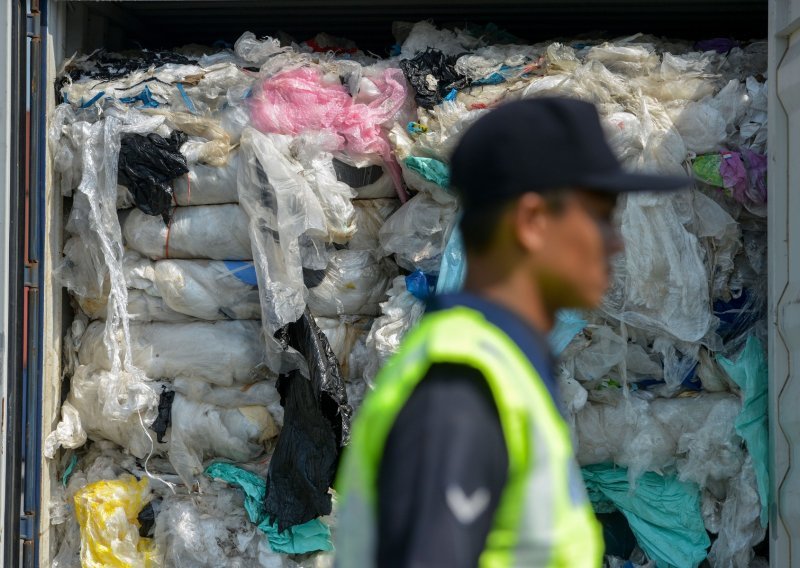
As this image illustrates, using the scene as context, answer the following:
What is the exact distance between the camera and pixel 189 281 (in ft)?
12.6

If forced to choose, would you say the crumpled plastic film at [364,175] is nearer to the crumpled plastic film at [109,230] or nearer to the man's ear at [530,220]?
the crumpled plastic film at [109,230]

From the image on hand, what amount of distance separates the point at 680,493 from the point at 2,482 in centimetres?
261

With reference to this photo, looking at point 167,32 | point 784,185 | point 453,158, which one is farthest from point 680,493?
point 167,32

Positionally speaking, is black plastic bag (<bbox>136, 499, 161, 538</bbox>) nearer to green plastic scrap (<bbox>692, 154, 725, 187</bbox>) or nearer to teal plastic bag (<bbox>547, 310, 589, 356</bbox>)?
teal plastic bag (<bbox>547, 310, 589, 356</bbox>)

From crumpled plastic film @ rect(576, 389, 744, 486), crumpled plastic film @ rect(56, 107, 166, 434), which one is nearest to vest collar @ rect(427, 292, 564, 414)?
crumpled plastic film @ rect(576, 389, 744, 486)

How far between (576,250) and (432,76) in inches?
113

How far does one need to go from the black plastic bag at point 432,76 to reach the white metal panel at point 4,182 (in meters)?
1.54

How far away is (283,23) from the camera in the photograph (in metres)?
4.55

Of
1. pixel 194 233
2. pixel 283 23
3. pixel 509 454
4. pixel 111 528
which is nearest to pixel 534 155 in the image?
pixel 509 454

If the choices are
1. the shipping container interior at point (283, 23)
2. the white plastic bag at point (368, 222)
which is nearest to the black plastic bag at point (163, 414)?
the shipping container interior at point (283, 23)

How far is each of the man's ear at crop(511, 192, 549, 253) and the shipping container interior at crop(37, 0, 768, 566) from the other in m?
3.13

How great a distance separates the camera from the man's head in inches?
41.1

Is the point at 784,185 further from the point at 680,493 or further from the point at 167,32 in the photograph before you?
the point at 167,32

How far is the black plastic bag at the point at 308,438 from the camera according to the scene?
3678 mm
